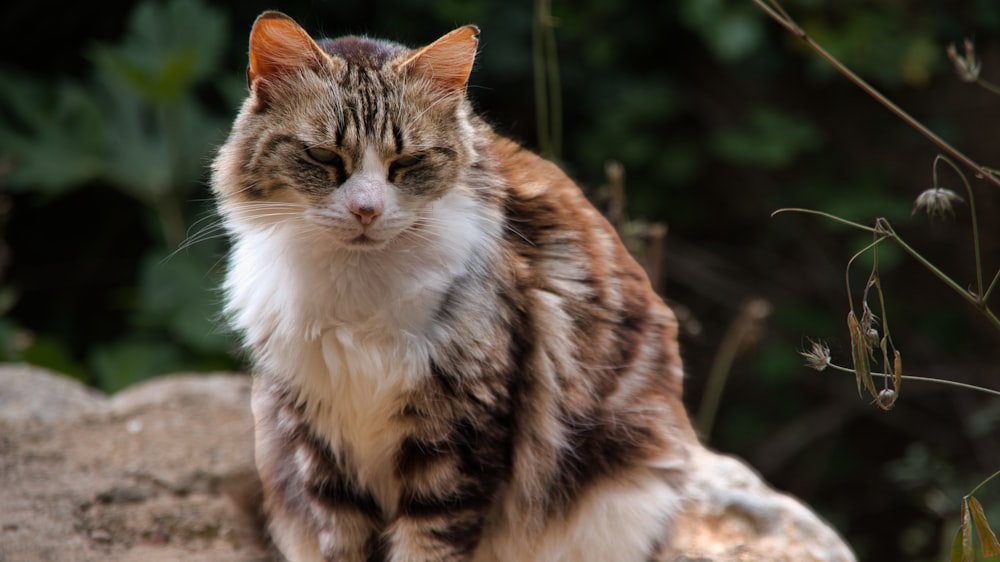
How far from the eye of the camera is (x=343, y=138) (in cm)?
235

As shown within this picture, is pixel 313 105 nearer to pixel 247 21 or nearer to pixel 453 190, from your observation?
pixel 453 190

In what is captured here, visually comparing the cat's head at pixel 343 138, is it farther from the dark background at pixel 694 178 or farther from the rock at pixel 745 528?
the dark background at pixel 694 178

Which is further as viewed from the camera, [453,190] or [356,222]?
[453,190]

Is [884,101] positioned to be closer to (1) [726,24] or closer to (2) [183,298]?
(1) [726,24]

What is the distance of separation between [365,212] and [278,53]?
0.45m

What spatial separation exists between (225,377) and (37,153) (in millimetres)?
1794

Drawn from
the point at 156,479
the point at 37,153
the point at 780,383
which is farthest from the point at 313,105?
the point at 780,383

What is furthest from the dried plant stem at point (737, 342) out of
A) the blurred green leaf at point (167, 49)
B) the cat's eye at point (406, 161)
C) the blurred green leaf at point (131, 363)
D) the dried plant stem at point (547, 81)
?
the blurred green leaf at point (167, 49)

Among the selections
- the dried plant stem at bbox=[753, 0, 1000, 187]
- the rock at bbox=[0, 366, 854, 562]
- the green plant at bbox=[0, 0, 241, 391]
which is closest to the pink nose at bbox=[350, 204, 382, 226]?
the dried plant stem at bbox=[753, 0, 1000, 187]

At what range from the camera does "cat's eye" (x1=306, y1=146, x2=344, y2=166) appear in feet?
7.73

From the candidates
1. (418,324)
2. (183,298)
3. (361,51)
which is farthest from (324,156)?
(183,298)

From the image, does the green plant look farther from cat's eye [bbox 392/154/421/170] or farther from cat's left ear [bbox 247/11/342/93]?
cat's eye [bbox 392/154/421/170]

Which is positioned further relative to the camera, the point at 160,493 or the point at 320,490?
the point at 160,493

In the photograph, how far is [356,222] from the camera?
2314 mm
